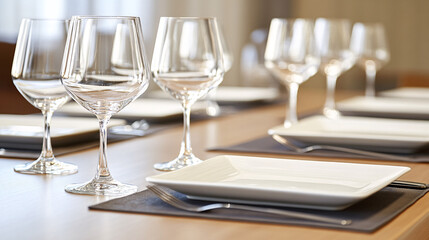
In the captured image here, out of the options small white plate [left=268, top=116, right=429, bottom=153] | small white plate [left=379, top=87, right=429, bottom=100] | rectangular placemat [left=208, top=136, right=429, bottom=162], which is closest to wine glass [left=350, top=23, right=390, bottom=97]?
small white plate [left=379, top=87, right=429, bottom=100]

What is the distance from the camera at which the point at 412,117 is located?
6.31 ft

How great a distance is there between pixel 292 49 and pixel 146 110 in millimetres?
382

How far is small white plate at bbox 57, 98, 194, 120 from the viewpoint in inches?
69.3

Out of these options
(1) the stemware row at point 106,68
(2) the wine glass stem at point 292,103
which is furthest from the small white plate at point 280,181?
(2) the wine glass stem at point 292,103

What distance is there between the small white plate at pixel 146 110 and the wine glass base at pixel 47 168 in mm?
602

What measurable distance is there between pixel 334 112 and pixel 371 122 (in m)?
0.39

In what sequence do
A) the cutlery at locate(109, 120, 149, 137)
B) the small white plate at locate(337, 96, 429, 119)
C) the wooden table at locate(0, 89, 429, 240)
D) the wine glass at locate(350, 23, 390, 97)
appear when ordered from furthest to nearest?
the wine glass at locate(350, 23, 390, 97)
the small white plate at locate(337, 96, 429, 119)
the cutlery at locate(109, 120, 149, 137)
the wooden table at locate(0, 89, 429, 240)

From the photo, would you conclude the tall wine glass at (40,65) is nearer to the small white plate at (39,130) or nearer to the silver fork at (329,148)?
the small white plate at (39,130)

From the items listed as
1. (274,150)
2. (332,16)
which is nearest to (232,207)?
(274,150)

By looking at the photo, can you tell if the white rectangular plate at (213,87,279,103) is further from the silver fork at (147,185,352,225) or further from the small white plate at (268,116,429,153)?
the silver fork at (147,185,352,225)

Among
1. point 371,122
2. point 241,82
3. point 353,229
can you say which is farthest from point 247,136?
point 241,82

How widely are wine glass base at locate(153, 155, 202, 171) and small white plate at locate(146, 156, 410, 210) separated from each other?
115mm

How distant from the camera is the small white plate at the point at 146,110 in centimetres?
176

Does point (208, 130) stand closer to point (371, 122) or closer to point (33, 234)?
point (371, 122)
